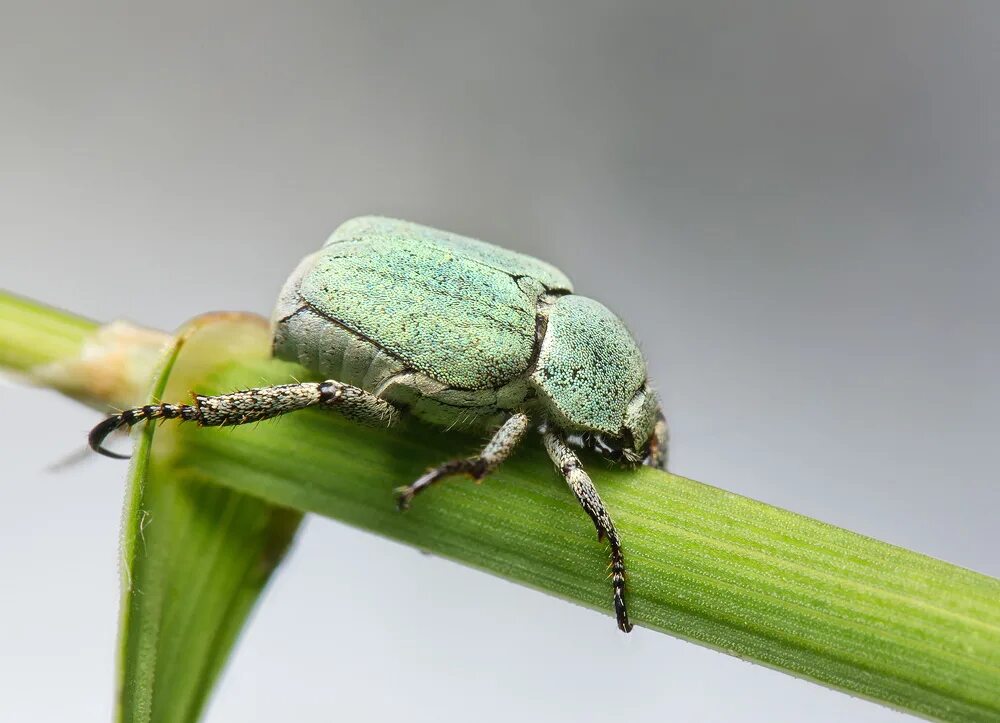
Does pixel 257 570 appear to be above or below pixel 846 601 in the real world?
below

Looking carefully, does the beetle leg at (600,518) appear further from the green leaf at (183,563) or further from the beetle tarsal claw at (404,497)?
the green leaf at (183,563)

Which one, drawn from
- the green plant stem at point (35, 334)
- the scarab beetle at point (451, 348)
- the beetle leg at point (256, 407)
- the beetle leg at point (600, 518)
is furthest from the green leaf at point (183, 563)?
the beetle leg at point (600, 518)

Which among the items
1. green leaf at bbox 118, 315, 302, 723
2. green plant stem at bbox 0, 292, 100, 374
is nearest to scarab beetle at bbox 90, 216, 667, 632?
green leaf at bbox 118, 315, 302, 723

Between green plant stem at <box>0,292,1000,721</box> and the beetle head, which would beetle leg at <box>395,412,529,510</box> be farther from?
the beetle head

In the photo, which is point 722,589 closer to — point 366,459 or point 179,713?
point 366,459

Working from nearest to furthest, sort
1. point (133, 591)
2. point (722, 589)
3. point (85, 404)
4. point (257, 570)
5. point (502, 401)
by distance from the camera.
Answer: point (133, 591), point (722, 589), point (257, 570), point (85, 404), point (502, 401)

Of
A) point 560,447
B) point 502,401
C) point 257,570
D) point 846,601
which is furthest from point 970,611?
Answer: point 257,570
